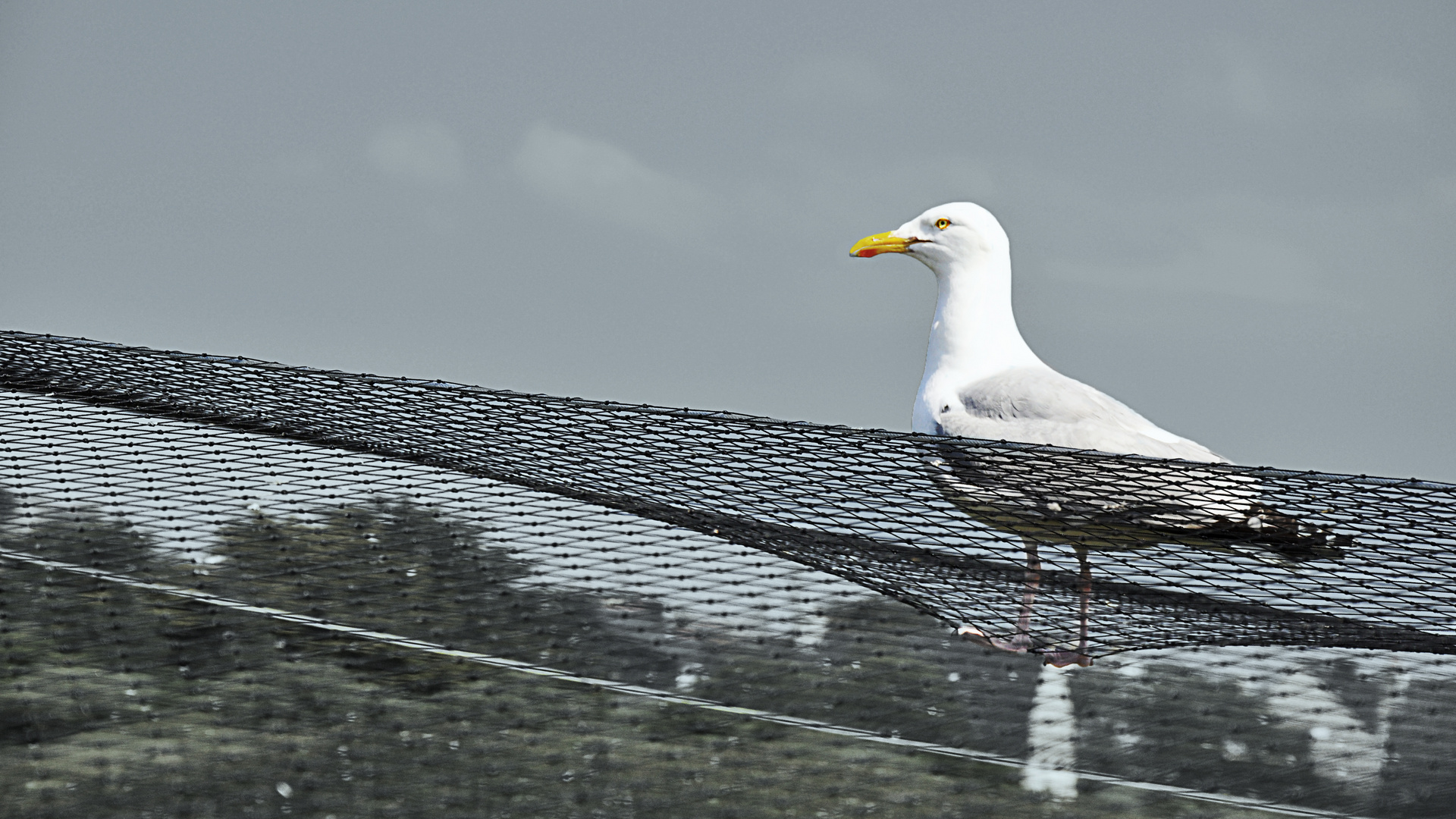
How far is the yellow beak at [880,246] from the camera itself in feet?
11.9

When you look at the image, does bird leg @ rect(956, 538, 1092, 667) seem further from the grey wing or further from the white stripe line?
the white stripe line

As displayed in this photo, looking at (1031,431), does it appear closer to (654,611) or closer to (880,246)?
(880,246)

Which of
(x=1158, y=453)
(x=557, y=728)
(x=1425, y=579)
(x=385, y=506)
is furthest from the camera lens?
(x=557, y=728)

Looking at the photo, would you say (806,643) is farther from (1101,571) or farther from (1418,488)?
(1418,488)

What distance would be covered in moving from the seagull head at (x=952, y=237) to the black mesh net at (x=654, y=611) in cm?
101

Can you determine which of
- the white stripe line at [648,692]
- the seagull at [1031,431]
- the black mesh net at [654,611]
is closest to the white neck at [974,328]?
the seagull at [1031,431]

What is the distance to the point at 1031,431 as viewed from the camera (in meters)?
3.08

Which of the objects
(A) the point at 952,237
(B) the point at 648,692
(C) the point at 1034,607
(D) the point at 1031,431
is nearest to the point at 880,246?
(A) the point at 952,237

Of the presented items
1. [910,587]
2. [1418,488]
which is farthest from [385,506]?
[1418,488]

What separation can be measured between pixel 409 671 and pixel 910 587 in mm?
1980

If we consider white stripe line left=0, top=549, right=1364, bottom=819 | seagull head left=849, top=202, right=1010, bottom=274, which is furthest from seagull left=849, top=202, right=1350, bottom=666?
white stripe line left=0, top=549, right=1364, bottom=819

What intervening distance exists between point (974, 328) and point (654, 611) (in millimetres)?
1174

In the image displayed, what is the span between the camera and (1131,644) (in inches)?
105

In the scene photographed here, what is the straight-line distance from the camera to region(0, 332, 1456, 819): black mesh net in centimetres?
242
